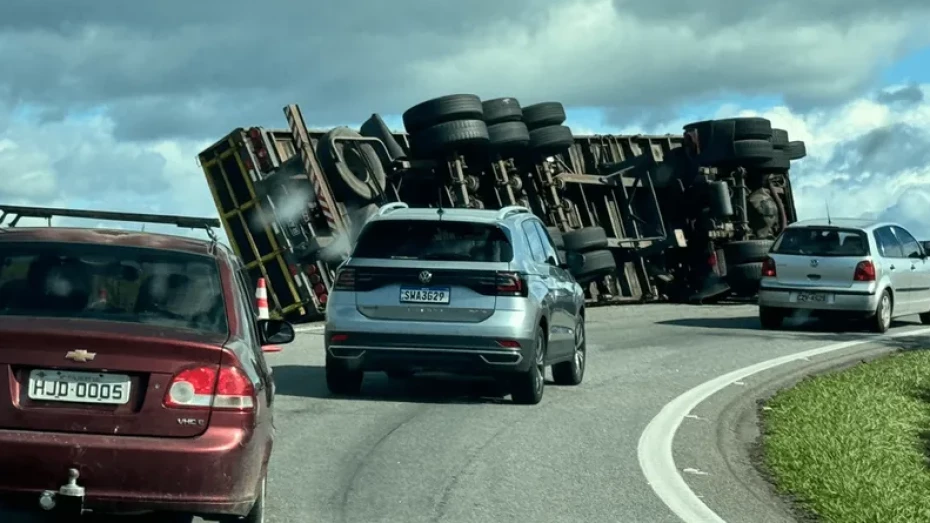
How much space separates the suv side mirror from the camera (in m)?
8.09

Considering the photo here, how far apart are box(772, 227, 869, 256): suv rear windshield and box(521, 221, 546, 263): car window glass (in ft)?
31.9

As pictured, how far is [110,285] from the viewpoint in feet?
22.5

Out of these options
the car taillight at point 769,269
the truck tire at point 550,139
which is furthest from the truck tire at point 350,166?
the car taillight at point 769,269

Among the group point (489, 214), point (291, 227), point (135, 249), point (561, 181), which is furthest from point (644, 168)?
point (135, 249)

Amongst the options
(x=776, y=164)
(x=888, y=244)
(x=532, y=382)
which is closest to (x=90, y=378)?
(x=532, y=382)

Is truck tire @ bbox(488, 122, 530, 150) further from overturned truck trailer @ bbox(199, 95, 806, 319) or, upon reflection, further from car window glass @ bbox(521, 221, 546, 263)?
car window glass @ bbox(521, 221, 546, 263)

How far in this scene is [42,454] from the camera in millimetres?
6094

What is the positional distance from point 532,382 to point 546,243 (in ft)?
6.42

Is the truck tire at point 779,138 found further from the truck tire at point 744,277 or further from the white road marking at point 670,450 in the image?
the white road marking at point 670,450

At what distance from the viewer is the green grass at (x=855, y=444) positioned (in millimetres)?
8750

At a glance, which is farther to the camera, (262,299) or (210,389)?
(262,299)

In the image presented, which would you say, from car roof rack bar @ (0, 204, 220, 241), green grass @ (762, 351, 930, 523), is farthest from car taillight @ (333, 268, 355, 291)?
car roof rack bar @ (0, 204, 220, 241)

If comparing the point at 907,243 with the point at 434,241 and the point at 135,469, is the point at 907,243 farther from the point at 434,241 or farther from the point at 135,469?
the point at 135,469

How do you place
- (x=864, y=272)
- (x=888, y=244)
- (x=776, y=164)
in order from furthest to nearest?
(x=776, y=164) < (x=888, y=244) < (x=864, y=272)
